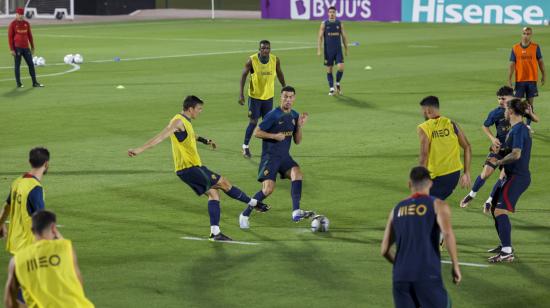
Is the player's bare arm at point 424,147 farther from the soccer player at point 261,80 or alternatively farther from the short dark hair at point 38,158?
the soccer player at point 261,80

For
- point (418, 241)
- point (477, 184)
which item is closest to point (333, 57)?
point (477, 184)

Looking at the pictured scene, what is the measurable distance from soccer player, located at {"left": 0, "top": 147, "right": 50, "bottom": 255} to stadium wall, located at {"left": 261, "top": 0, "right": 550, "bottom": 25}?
51.6 metres

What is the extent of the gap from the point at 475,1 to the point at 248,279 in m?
50.8

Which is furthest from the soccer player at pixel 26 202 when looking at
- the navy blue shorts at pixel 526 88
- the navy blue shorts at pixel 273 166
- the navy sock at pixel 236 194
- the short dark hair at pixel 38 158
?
the navy blue shorts at pixel 526 88

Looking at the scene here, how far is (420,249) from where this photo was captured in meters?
9.24

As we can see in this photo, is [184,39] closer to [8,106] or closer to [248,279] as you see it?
[8,106]

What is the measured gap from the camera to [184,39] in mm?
53000

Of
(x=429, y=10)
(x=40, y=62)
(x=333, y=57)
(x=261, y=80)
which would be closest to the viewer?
(x=261, y=80)

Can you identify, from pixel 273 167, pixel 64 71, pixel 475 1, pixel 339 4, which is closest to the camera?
pixel 273 167

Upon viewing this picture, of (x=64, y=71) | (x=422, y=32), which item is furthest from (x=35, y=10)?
(x=64, y=71)

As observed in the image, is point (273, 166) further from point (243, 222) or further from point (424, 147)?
point (424, 147)

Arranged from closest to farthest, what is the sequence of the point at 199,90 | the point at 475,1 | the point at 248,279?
the point at 248,279 → the point at 199,90 → the point at 475,1

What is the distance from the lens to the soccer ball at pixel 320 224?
1502cm

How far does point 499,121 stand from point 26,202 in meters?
8.54
